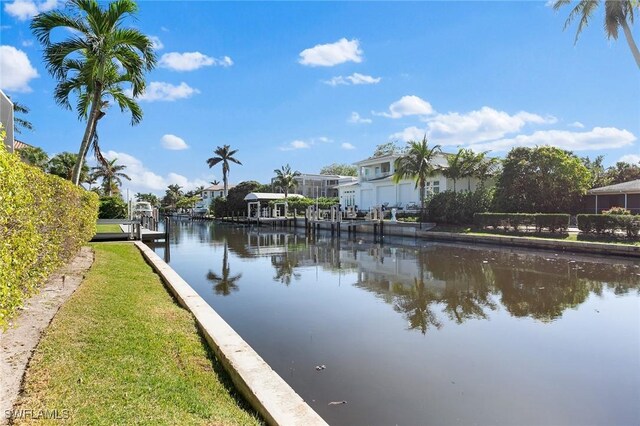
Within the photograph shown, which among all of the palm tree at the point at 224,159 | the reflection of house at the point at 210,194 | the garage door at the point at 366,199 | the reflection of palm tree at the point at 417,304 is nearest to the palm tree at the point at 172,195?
the reflection of house at the point at 210,194

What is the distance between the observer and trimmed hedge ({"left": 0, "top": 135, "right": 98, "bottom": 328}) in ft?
11.2

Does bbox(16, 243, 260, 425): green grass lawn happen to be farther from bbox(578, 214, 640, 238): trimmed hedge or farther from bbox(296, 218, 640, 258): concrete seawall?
bbox(578, 214, 640, 238): trimmed hedge

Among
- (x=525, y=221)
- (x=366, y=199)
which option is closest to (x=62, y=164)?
(x=366, y=199)

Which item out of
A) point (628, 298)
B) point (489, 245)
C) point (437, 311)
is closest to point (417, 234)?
point (489, 245)

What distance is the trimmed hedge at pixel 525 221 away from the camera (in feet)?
72.5

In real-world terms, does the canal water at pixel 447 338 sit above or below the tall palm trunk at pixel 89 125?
below

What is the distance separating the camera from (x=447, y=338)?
686 centimetres

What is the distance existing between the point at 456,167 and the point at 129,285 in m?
27.9

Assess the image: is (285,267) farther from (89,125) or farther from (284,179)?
(284,179)

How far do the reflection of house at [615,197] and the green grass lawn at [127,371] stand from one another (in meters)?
31.6

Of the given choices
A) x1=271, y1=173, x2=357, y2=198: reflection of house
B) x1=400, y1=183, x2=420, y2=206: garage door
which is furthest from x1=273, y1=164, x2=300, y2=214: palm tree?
x1=400, y1=183, x2=420, y2=206: garage door

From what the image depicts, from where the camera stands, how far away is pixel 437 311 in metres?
8.73

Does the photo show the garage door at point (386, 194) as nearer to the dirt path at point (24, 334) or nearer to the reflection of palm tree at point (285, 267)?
the reflection of palm tree at point (285, 267)

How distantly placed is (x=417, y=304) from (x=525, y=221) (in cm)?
1720
